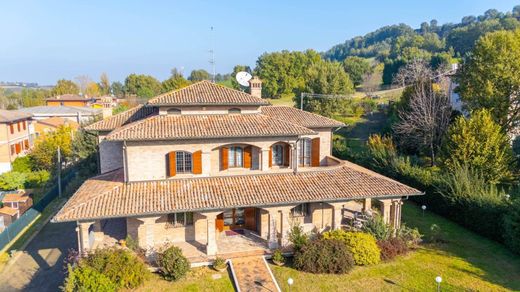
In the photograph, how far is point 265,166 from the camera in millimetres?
23641

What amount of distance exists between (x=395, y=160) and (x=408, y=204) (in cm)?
438

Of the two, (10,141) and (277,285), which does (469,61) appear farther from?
(10,141)

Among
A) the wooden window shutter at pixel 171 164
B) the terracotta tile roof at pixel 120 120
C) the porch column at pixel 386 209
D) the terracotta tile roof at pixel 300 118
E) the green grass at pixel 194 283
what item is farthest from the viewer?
the terracotta tile roof at pixel 300 118

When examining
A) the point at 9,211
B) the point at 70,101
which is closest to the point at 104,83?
the point at 70,101

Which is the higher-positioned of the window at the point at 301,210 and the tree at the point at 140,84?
the tree at the point at 140,84

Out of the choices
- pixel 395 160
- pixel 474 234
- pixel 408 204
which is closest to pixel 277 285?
pixel 474 234

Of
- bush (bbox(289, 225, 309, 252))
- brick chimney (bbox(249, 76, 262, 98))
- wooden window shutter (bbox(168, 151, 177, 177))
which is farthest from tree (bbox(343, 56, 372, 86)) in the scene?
wooden window shutter (bbox(168, 151, 177, 177))

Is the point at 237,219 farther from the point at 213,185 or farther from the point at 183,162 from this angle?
the point at 183,162

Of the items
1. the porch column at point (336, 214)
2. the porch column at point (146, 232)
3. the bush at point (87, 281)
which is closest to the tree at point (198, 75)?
the porch column at point (146, 232)

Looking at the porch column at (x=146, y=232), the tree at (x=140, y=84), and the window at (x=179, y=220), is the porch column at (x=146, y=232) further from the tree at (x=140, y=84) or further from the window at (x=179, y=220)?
the tree at (x=140, y=84)

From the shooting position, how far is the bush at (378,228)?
21906 mm

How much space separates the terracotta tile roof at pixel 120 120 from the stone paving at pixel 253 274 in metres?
11.8

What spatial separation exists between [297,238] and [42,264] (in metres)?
15.6

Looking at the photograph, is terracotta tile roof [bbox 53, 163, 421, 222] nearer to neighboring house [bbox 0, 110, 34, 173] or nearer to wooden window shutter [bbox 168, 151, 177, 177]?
wooden window shutter [bbox 168, 151, 177, 177]
